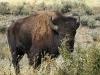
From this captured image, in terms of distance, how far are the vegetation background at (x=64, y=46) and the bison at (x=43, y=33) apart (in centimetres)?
37

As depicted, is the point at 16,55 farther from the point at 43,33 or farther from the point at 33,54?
the point at 43,33

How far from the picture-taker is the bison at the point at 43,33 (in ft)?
34.8

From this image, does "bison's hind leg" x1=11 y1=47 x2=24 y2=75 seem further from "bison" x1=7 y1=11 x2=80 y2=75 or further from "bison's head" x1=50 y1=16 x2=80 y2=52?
"bison's head" x1=50 y1=16 x2=80 y2=52

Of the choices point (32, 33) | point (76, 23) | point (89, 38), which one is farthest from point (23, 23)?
point (89, 38)

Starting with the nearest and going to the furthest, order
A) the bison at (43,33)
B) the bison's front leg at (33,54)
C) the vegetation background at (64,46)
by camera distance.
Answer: the vegetation background at (64,46), the bison at (43,33), the bison's front leg at (33,54)

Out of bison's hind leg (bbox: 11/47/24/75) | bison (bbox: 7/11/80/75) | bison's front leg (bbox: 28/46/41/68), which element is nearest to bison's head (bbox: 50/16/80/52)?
bison (bbox: 7/11/80/75)

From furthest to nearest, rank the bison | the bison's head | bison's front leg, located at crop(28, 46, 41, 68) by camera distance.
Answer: bison's front leg, located at crop(28, 46, 41, 68) → the bison → the bison's head

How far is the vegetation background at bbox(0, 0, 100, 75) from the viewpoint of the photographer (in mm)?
5461

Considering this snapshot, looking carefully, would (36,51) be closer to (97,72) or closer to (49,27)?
(49,27)

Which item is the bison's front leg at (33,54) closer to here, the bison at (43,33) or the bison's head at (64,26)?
the bison at (43,33)

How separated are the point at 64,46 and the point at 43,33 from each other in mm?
5389

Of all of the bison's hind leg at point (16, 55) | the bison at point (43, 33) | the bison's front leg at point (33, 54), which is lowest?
the bison's hind leg at point (16, 55)

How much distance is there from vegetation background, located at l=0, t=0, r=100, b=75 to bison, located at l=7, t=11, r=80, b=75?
0.37 m

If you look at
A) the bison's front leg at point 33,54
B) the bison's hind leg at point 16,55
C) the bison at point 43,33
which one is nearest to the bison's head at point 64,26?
the bison at point 43,33
